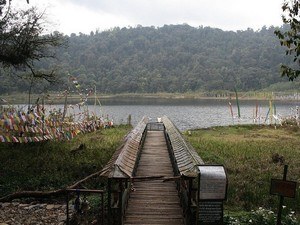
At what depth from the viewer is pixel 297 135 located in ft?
97.6

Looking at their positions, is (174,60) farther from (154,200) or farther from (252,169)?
(154,200)

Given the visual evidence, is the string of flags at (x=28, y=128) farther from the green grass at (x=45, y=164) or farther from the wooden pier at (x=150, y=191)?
the wooden pier at (x=150, y=191)

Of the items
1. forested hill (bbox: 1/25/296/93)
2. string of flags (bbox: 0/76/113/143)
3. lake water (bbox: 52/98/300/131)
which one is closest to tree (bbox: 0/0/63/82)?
string of flags (bbox: 0/76/113/143)

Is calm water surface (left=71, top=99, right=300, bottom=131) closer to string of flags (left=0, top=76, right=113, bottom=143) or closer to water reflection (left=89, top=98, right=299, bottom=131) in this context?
water reflection (left=89, top=98, right=299, bottom=131)

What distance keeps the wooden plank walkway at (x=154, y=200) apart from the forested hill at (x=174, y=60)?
78.5m

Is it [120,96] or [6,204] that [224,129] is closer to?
[6,204]

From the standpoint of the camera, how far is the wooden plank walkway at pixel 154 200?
9.07 meters

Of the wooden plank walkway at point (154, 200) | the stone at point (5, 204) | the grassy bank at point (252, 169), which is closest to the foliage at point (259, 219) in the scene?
the wooden plank walkway at point (154, 200)

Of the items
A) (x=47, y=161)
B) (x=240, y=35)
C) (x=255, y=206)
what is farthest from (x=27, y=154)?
(x=240, y=35)

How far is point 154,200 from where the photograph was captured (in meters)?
10.4

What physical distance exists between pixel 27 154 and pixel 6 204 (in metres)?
5.54

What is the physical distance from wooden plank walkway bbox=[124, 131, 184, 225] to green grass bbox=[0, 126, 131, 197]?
2.77m

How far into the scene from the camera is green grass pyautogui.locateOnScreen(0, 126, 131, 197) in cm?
1383

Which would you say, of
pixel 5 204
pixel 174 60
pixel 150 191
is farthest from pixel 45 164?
pixel 174 60
